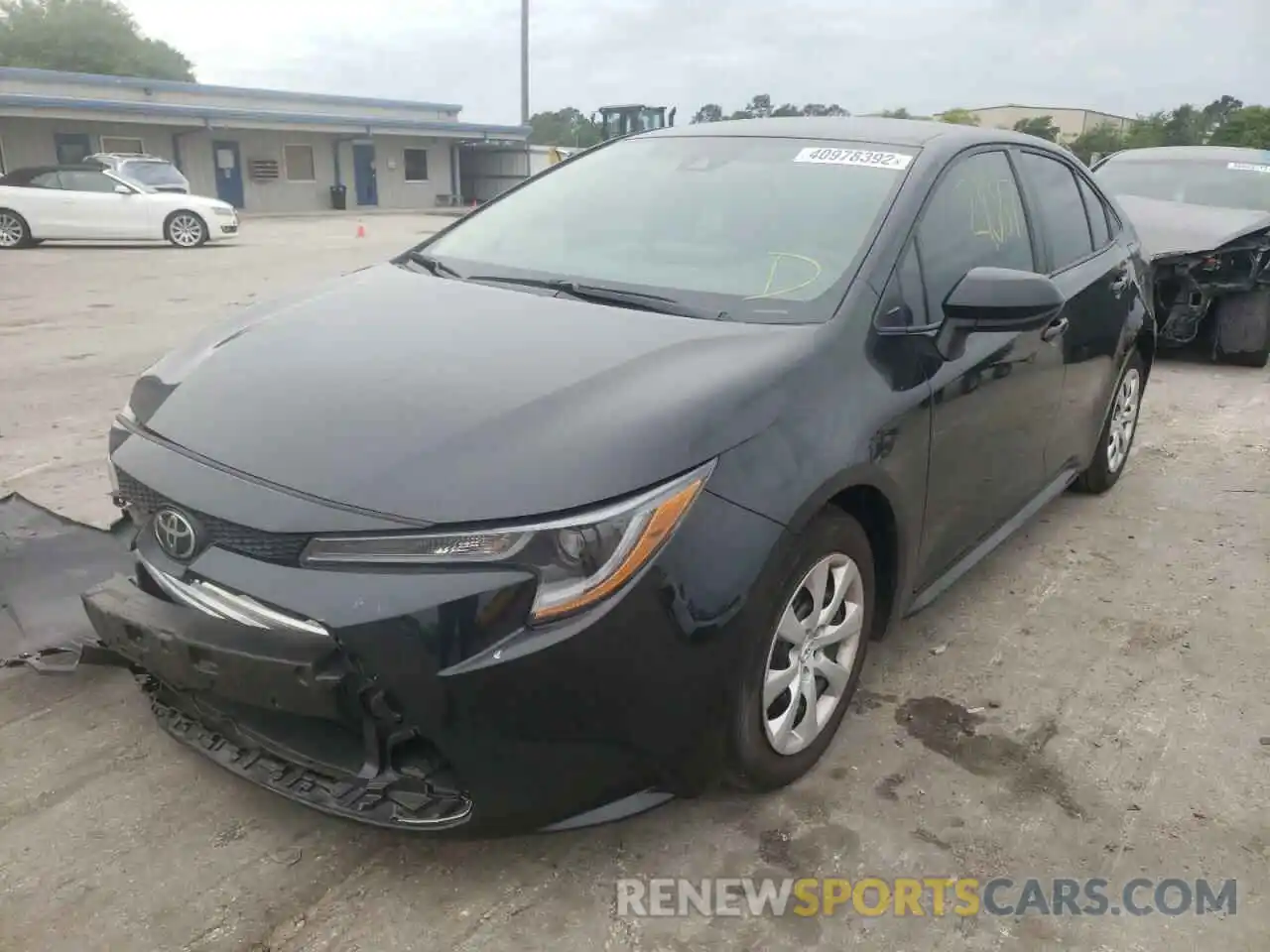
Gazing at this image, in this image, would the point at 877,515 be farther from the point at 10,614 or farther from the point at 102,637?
the point at 10,614

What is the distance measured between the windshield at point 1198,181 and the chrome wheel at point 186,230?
14.6 meters

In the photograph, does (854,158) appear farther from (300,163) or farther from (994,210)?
(300,163)

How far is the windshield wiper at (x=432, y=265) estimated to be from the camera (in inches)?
126

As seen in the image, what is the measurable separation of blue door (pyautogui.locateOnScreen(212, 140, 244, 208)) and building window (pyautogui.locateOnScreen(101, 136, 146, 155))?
7.22ft

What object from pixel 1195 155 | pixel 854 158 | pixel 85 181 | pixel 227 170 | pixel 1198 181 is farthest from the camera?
pixel 227 170

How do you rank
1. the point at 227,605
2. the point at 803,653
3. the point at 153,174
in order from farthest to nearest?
the point at 153,174, the point at 803,653, the point at 227,605

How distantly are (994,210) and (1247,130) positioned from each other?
1594 inches

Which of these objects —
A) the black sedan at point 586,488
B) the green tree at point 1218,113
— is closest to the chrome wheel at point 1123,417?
the black sedan at point 586,488

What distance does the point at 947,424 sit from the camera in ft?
9.39

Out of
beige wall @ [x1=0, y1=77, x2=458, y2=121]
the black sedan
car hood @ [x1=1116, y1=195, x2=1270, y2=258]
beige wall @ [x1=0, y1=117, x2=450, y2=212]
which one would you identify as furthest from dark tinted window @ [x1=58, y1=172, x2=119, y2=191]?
the black sedan

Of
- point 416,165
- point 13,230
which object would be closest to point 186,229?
point 13,230

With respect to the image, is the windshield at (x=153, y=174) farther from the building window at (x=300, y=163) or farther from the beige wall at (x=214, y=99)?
the building window at (x=300, y=163)

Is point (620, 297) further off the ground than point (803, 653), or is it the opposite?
point (620, 297)

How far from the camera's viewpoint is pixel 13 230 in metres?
16.3
